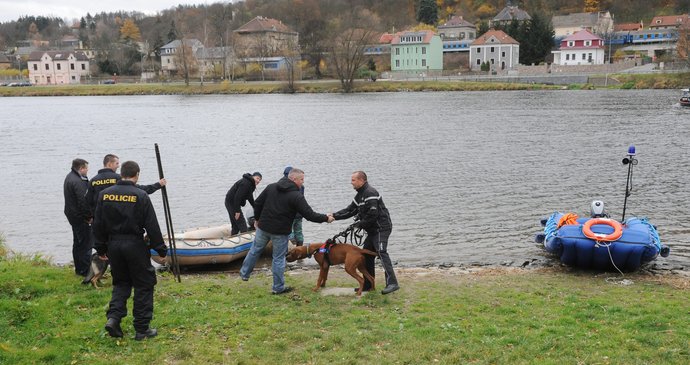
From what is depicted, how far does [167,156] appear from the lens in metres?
34.7

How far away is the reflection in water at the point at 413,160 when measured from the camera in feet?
59.9

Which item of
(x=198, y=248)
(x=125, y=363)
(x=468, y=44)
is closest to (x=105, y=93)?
(x=468, y=44)

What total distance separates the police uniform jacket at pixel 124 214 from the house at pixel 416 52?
106 metres

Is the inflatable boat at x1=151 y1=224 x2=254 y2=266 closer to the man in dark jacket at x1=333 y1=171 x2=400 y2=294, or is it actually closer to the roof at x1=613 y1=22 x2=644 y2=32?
the man in dark jacket at x1=333 y1=171 x2=400 y2=294

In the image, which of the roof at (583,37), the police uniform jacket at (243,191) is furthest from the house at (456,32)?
the police uniform jacket at (243,191)

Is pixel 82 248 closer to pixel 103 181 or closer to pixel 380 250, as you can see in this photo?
pixel 103 181

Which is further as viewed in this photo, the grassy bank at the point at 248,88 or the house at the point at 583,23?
the house at the point at 583,23

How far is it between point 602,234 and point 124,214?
10.2 metres

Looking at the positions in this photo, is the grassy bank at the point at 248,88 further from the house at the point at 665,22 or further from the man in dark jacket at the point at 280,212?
the man in dark jacket at the point at 280,212

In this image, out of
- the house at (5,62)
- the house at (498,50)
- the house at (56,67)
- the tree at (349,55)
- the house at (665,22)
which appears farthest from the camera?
the house at (5,62)

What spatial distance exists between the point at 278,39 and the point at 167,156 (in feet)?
313

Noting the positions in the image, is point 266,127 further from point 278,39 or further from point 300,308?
point 278,39

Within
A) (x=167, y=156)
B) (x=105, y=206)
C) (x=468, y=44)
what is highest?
(x=468, y=44)

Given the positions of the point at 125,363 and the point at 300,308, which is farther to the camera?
the point at 300,308
